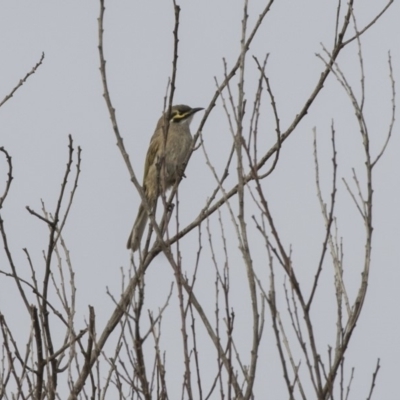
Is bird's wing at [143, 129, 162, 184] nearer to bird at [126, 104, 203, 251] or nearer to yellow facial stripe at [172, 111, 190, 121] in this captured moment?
bird at [126, 104, 203, 251]

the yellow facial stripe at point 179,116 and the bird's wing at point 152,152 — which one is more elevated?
the yellow facial stripe at point 179,116

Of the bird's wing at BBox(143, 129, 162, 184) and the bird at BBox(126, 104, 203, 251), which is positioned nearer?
the bird at BBox(126, 104, 203, 251)

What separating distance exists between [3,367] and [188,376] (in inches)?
65.5

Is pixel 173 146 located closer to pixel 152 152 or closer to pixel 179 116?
pixel 179 116

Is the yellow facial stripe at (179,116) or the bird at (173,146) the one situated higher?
the yellow facial stripe at (179,116)

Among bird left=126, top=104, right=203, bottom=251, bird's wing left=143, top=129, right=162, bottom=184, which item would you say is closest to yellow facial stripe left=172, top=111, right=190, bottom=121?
bird left=126, top=104, right=203, bottom=251

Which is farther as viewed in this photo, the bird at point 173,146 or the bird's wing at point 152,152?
the bird's wing at point 152,152

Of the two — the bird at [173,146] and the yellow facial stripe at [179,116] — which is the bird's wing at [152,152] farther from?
the yellow facial stripe at [179,116]

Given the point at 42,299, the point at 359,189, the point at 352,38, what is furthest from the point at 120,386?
the point at 352,38

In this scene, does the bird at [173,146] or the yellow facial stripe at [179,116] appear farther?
the yellow facial stripe at [179,116]

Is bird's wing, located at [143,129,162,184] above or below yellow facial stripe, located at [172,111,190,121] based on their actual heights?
below

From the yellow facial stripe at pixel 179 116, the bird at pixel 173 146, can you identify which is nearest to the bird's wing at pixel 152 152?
the bird at pixel 173 146

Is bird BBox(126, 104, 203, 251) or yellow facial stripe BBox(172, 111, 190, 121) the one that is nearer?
bird BBox(126, 104, 203, 251)

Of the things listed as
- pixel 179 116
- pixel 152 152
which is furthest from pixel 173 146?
pixel 152 152
